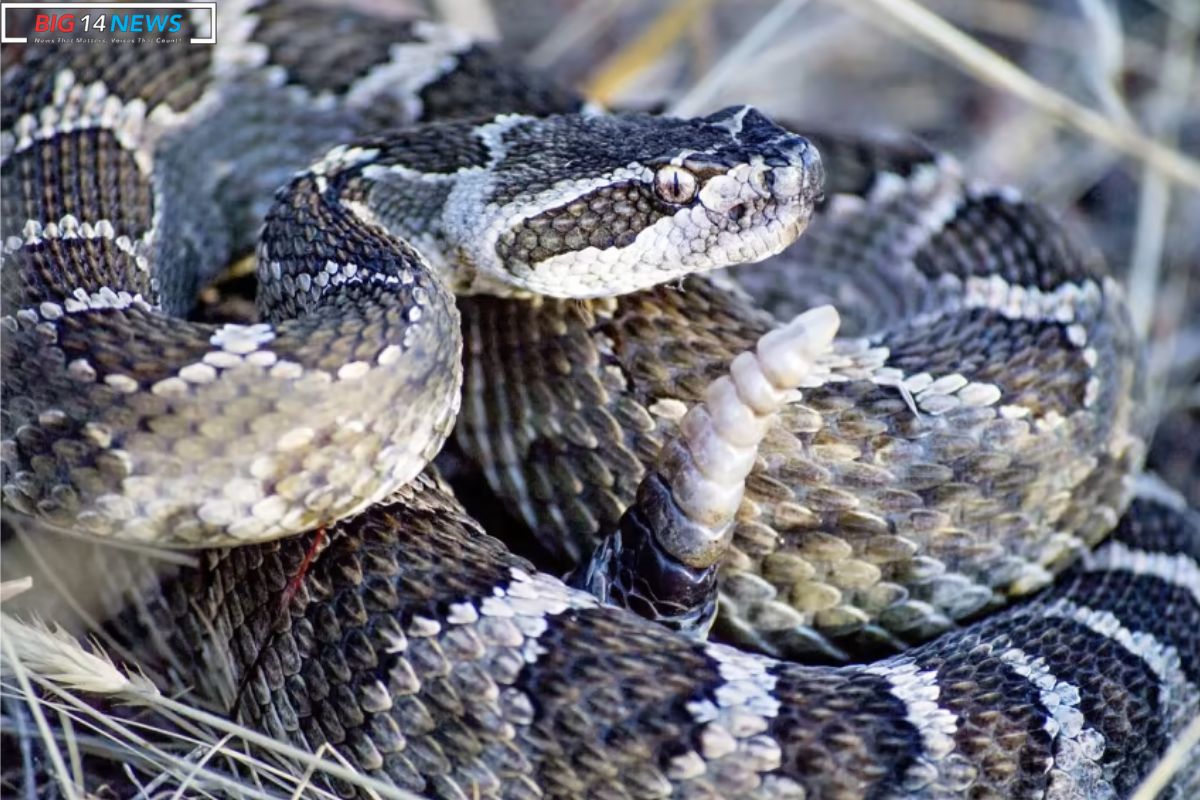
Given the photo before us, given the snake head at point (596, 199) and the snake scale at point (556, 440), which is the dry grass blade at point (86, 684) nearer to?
the snake scale at point (556, 440)

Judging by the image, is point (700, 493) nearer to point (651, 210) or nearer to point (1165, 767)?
point (651, 210)

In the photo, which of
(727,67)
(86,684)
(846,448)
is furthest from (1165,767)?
(727,67)

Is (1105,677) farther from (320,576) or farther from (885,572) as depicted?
(320,576)

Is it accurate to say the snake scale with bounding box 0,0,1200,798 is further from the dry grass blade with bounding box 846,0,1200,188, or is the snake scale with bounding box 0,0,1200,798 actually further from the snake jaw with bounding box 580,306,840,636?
the dry grass blade with bounding box 846,0,1200,188

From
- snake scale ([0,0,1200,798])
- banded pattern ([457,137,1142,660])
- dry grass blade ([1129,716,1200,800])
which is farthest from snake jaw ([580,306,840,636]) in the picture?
dry grass blade ([1129,716,1200,800])

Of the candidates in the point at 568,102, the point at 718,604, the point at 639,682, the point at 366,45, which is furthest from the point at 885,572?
the point at 366,45

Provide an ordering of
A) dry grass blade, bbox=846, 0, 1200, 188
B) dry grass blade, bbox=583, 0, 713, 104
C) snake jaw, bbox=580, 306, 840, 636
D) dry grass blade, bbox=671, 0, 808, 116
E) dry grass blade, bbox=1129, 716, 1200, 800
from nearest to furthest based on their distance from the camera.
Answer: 1. snake jaw, bbox=580, 306, 840, 636
2. dry grass blade, bbox=1129, 716, 1200, 800
3. dry grass blade, bbox=846, 0, 1200, 188
4. dry grass blade, bbox=671, 0, 808, 116
5. dry grass blade, bbox=583, 0, 713, 104
